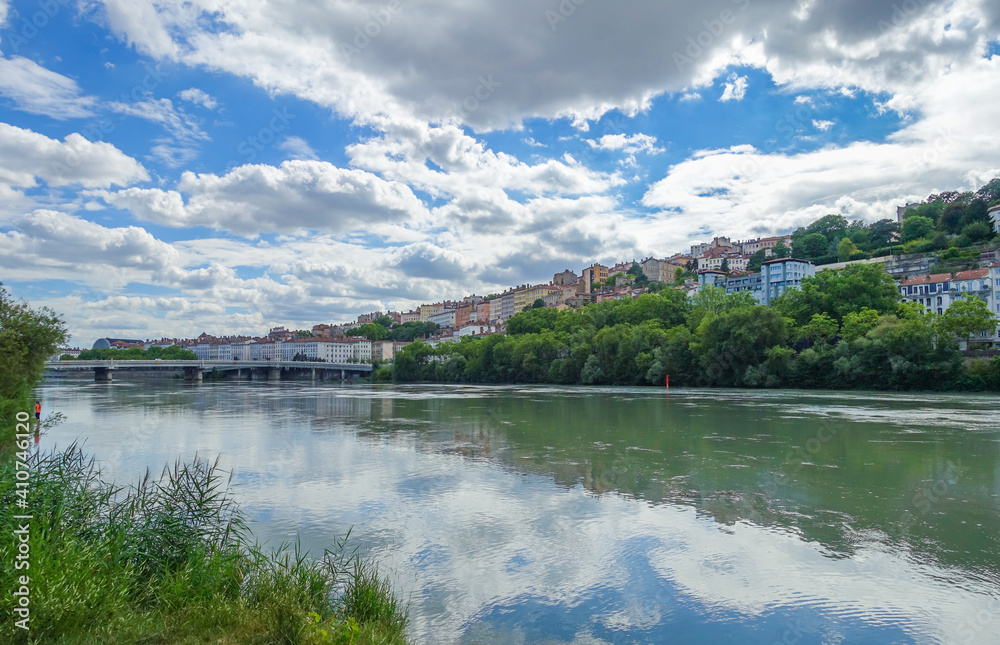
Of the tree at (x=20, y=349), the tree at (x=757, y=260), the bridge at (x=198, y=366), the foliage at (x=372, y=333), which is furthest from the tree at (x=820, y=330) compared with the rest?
the foliage at (x=372, y=333)

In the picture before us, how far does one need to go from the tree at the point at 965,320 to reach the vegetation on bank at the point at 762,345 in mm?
72

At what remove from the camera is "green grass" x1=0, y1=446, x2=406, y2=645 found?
4926 mm

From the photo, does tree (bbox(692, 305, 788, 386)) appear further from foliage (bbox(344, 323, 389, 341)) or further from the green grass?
foliage (bbox(344, 323, 389, 341))

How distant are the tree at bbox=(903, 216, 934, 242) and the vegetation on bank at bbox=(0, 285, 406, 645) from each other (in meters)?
129

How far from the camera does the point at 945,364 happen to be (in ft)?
139

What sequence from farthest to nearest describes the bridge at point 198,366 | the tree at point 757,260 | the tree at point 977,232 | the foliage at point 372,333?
the foliage at point 372,333 → the tree at point 757,260 → the tree at point 977,232 → the bridge at point 198,366

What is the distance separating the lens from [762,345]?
176 ft

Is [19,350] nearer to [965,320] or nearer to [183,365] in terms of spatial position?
[965,320]

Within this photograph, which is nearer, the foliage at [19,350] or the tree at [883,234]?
the foliage at [19,350]

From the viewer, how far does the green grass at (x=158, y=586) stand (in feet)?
16.2

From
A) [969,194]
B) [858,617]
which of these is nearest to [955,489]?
[858,617]

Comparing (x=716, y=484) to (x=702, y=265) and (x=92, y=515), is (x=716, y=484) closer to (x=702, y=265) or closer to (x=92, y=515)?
(x=92, y=515)

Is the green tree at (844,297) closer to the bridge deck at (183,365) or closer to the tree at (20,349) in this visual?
the tree at (20,349)

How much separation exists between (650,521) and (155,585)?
736 centimetres
